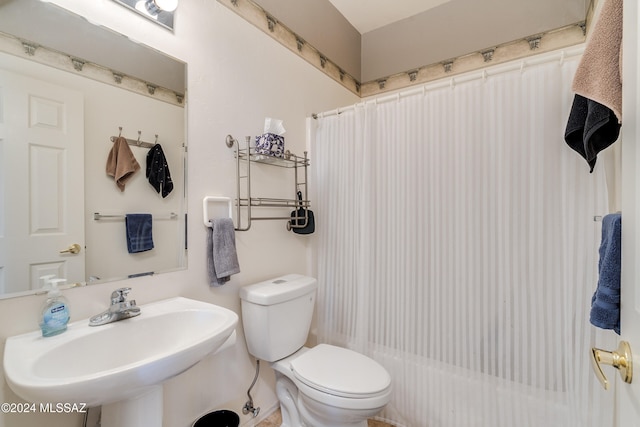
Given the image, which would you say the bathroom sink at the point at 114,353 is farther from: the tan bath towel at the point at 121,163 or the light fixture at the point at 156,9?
the light fixture at the point at 156,9

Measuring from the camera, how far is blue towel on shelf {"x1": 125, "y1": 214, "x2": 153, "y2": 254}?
3.56 feet

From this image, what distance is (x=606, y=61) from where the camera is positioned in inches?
28.7

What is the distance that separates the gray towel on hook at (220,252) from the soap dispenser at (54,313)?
0.52m

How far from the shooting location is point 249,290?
1.41 meters

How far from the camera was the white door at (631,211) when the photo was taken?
47cm

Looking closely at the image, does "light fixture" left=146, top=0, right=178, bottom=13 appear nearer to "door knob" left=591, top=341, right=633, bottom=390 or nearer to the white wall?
the white wall

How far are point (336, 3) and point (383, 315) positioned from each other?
7.64 ft

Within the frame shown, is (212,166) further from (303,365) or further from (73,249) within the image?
(303,365)

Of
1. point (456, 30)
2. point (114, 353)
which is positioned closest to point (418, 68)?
point (456, 30)

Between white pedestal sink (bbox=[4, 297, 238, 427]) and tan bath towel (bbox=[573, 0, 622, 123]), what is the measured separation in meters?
1.28

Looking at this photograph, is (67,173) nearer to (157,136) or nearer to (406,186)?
(157,136)

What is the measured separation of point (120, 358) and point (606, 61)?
5.55 feet

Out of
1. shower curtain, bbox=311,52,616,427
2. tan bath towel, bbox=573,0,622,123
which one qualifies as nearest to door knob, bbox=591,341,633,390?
tan bath towel, bbox=573,0,622,123

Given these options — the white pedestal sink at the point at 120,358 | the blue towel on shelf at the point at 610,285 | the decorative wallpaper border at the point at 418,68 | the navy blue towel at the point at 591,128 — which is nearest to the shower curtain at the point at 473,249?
the navy blue towel at the point at 591,128
